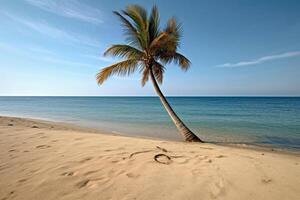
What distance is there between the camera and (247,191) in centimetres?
247

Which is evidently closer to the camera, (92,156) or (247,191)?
(247,191)

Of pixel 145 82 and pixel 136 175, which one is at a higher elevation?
pixel 145 82

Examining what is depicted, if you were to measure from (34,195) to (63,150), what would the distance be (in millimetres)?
2194

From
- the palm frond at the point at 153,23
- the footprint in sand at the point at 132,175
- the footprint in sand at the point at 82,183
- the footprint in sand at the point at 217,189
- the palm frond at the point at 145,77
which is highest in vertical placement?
the palm frond at the point at 153,23

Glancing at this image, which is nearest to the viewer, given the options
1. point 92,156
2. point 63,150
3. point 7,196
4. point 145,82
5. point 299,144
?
point 7,196

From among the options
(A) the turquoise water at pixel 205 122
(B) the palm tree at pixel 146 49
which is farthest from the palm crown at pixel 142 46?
(A) the turquoise water at pixel 205 122

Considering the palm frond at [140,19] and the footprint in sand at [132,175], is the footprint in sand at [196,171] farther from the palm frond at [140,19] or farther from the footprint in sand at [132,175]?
the palm frond at [140,19]

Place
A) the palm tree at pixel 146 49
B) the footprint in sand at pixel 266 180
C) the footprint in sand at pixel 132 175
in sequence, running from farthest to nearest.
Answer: the palm tree at pixel 146 49 → the footprint in sand at pixel 132 175 → the footprint in sand at pixel 266 180

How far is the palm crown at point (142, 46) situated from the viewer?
25.9 ft

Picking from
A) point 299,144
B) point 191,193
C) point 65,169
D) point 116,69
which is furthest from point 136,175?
point 299,144

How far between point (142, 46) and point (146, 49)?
31 centimetres

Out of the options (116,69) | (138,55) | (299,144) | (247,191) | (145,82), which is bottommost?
(299,144)

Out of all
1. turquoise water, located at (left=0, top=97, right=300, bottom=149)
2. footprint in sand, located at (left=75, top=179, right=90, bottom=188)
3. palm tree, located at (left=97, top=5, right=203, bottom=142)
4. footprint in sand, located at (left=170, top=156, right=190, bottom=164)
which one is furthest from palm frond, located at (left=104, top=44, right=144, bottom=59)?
footprint in sand, located at (left=75, top=179, right=90, bottom=188)

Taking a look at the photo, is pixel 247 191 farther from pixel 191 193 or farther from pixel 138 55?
pixel 138 55
